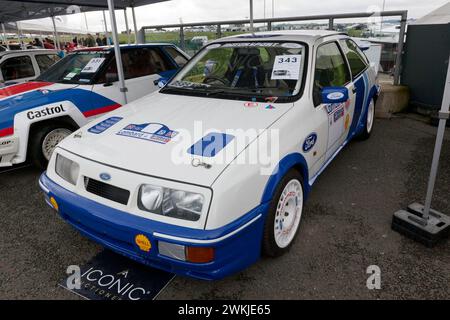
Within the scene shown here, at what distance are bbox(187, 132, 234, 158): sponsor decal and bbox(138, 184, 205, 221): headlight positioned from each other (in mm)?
325

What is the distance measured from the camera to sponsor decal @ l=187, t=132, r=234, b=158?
7.02 ft

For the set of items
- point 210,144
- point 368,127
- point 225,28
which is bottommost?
point 368,127

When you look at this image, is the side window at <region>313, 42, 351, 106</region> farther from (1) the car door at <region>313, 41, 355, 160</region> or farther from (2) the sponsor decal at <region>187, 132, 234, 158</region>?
(2) the sponsor decal at <region>187, 132, 234, 158</region>

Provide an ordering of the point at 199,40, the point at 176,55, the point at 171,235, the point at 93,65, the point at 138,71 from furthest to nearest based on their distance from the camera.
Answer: the point at 199,40 → the point at 176,55 → the point at 138,71 → the point at 93,65 → the point at 171,235

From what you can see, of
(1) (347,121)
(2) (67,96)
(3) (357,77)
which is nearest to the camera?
(1) (347,121)

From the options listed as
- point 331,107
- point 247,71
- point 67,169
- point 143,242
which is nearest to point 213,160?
point 143,242

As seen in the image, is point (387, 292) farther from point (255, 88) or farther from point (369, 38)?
point (369, 38)

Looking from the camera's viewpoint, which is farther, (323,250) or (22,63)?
(22,63)

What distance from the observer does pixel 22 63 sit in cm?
691

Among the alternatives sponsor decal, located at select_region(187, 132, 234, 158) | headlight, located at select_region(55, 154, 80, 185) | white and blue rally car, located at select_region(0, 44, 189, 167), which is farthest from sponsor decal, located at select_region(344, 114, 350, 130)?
white and blue rally car, located at select_region(0, 44, 189, 167)

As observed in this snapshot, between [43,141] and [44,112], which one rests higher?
[44,112]

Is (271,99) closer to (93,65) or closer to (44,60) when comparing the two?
(93,65)

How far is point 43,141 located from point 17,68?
3.77 m

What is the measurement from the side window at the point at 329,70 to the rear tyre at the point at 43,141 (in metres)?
3.24
